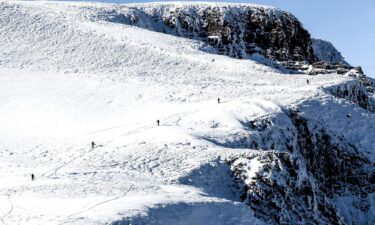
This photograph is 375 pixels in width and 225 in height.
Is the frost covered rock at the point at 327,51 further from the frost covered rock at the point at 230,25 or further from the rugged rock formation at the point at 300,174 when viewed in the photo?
the rugged rock formation at the point at 300,174

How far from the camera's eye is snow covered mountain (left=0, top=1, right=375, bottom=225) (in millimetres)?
29344

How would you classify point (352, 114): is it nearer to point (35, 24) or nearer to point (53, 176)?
point (53, 176)

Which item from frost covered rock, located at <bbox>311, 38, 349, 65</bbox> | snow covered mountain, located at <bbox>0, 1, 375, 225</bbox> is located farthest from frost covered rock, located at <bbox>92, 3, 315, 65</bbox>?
frost covered rock, located at <bbox>311, 38, 349, 65</bbox>

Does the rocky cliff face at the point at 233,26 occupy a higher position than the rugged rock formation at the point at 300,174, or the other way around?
the rocky cliff face at the point at 233,26

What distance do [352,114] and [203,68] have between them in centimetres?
1968

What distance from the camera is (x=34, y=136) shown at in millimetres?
41688

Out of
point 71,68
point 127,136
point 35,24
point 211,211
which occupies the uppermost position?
point 35,24

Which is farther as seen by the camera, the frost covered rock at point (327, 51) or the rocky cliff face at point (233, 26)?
the frost covered rock at point (327, 51)

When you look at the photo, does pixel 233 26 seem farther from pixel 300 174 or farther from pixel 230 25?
pixel 300 174

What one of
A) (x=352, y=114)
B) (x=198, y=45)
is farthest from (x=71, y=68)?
(x=352, y=114)

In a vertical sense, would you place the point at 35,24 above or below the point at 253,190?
above

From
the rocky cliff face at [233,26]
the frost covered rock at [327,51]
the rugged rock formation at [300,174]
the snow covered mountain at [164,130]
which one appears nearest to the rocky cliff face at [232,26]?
the rocky cliff face at [233,26]

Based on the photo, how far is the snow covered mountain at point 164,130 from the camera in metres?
29.3

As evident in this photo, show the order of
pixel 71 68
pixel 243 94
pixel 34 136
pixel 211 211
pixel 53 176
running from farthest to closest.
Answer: pixel 71 68, pixel 243 94, pixel 34 136, pixel 53 176, pixel 211 211
